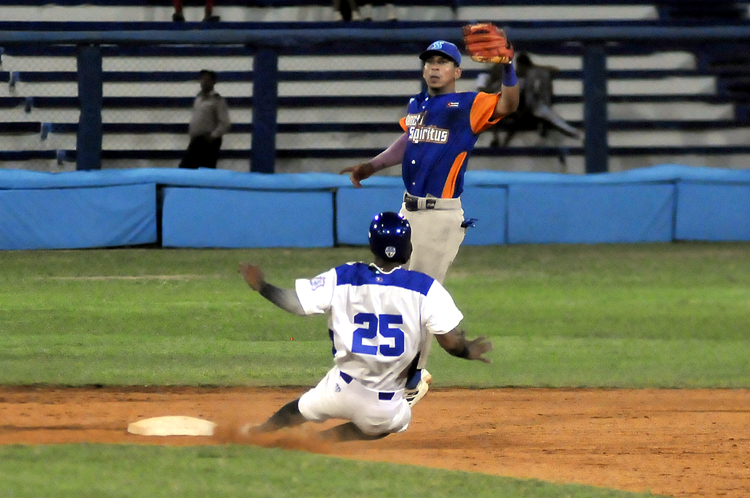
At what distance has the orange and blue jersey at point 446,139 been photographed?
6.06 meters

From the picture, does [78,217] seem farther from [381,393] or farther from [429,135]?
[381,393]

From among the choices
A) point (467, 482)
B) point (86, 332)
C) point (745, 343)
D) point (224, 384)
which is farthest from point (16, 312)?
point (745, 343)

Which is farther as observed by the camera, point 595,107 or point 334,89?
point 334,89

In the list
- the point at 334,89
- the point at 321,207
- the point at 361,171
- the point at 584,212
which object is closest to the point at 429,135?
the point at 361,171

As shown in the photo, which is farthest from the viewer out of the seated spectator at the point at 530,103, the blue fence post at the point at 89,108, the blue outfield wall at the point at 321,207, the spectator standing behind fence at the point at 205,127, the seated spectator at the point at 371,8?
the seated spectator at the point at 371,8

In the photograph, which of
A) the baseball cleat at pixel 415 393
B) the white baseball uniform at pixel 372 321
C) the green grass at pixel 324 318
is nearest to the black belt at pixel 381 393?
the white baseball uniform at pixel 372 321

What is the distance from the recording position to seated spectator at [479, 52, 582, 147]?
579 inches

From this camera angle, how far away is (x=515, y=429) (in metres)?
5.97

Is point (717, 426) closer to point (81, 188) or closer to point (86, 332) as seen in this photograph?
point (86, 332)

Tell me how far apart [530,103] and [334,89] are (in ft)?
9.94

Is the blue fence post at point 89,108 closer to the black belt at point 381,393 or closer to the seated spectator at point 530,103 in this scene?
the seated spectator at point 530,103

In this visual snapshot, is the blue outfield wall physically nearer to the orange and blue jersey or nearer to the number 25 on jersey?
the orange and blue jersey

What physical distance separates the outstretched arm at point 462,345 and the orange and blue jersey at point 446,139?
1.56 m

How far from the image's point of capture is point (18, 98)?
13.7m
